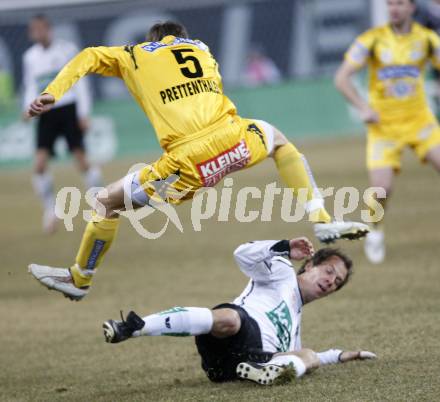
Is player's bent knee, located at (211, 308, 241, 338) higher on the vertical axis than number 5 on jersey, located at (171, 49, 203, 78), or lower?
lower

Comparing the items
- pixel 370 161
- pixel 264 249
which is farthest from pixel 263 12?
pixel 264 249

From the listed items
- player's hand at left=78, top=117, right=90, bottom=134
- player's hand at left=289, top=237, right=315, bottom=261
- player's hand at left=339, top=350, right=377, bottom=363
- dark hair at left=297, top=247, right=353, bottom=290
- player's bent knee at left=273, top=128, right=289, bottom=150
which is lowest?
player's hand at left=78, top=117, right=90, bottom=134

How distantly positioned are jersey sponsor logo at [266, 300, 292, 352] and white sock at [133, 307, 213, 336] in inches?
19.6

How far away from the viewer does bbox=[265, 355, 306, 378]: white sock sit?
629 centimetres

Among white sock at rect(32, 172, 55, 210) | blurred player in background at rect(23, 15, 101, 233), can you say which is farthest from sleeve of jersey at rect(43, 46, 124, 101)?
white sock at rect(32, 172, 55, 210)

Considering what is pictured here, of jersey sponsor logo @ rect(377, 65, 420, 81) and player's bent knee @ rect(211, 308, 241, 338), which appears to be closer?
player's bent knee @ rect(211, 308, 241, 338)

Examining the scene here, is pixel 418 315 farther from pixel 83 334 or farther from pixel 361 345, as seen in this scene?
pixel 83 334

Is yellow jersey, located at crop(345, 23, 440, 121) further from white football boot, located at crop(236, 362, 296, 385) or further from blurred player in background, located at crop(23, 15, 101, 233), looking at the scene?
blurred player in background, located at crop(23, 15, 101, 233)

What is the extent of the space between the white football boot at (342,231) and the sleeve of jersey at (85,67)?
5.90 feet

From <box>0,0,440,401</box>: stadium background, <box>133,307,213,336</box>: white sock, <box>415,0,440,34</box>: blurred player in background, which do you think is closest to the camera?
<box>133,307,213,336</box>: white sock

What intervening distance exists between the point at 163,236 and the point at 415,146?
5.01m

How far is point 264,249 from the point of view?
21.2 ft

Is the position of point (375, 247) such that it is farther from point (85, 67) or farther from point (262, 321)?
point (85, 67)

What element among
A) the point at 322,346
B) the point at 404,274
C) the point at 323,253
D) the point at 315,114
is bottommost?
the point at 315,114
